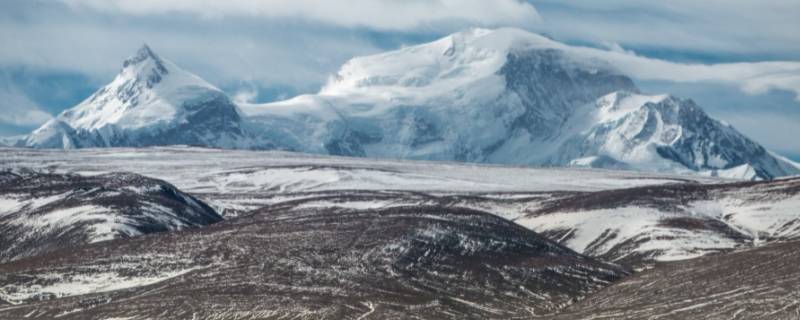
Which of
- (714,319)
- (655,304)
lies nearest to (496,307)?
(655,304)

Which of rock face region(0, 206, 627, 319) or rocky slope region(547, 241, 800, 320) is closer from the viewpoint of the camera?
rocky slope region(547, 241, 800, 320)

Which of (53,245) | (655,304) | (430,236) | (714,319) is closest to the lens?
(714,319)

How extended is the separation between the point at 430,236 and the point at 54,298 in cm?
4356

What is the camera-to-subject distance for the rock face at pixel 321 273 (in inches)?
5620

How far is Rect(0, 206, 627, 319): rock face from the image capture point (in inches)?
5620

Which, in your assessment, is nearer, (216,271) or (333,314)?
(333,314)

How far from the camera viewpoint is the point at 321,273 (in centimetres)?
15900

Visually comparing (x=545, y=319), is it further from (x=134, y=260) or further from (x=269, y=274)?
(x=134, y=260)

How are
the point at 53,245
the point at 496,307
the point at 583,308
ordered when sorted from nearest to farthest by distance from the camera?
the point at 583,308 → the point at 496,307 → the point at 53,245

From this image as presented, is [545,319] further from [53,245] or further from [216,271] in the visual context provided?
[53,245]

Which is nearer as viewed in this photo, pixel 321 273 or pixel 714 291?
pixel 714 291

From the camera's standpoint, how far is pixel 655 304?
12975 centimetres

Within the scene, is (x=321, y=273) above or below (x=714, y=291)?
below

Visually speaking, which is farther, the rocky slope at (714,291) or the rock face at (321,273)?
the rock face at (321,273)
